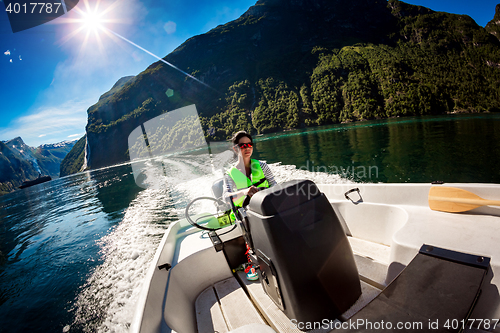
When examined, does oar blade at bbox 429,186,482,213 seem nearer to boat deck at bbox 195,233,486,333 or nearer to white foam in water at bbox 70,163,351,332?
boat deck at bbox 195,233,486,333

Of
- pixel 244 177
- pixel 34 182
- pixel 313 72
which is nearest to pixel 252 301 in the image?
pixel 244 177

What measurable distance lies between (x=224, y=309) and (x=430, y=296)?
5.37 feet

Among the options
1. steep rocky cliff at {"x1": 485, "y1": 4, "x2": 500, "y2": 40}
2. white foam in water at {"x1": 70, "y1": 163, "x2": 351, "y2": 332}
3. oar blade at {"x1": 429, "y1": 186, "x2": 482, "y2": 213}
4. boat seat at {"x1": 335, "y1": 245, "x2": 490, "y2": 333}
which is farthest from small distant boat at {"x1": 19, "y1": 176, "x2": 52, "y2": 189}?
steep rocky cliff at {"x1": 485, "y1": 4, "x2": 500, "y2": 40}

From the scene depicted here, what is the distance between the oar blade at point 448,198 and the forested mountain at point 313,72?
69.7 metres

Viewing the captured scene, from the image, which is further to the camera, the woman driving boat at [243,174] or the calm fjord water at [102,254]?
the calm fjord water at [102,254]

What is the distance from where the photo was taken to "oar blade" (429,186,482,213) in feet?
6.52

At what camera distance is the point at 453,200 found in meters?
2.05

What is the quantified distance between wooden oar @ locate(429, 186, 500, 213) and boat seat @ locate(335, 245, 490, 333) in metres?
0.85

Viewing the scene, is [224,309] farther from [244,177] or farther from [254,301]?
[244,177]

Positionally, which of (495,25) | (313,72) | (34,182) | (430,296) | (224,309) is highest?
(495,25)

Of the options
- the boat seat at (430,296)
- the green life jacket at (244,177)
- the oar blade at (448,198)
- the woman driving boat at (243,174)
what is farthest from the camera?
the green life jacket at (244,177)

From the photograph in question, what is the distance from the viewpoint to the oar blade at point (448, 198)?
1986 mm

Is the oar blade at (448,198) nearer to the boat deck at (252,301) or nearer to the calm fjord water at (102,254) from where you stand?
the boat deck at (252,301)

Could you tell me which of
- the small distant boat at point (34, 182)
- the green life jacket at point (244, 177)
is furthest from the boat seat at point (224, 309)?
the small distant boat at point (34, 182)
